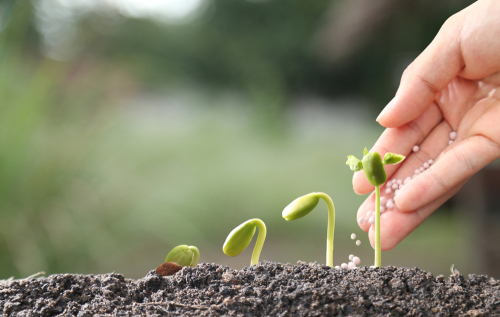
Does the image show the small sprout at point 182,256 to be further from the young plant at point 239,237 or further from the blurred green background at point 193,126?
the blurred green background at point 193,126

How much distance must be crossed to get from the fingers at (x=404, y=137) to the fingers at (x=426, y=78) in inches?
1.8

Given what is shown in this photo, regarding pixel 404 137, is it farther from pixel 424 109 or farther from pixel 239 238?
pixel 239 238

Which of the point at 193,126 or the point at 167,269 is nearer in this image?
the point at 167,269

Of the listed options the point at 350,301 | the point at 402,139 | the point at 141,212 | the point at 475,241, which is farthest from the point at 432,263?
the point at 350,301

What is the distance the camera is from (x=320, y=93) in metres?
4.66

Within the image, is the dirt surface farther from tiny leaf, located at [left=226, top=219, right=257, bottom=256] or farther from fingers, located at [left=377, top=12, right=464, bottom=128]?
fingers, located at [left=377, top=12, right=464, bottom=128]

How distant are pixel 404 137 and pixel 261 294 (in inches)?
15.8

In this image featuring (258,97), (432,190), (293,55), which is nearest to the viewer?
(432,190)

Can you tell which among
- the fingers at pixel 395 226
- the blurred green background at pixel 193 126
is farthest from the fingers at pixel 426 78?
the blurred green background at pixel 193 126

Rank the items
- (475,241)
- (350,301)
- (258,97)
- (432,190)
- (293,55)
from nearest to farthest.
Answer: (350,301) < (432,190) < (475,241) < (258,97) < (293,55)

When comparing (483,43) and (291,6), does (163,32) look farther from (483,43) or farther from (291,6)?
(483,43)

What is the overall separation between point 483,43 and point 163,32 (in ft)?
16.0

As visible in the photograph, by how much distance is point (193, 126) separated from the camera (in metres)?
3.20

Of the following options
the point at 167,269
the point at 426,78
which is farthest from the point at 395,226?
the point at 167,269
